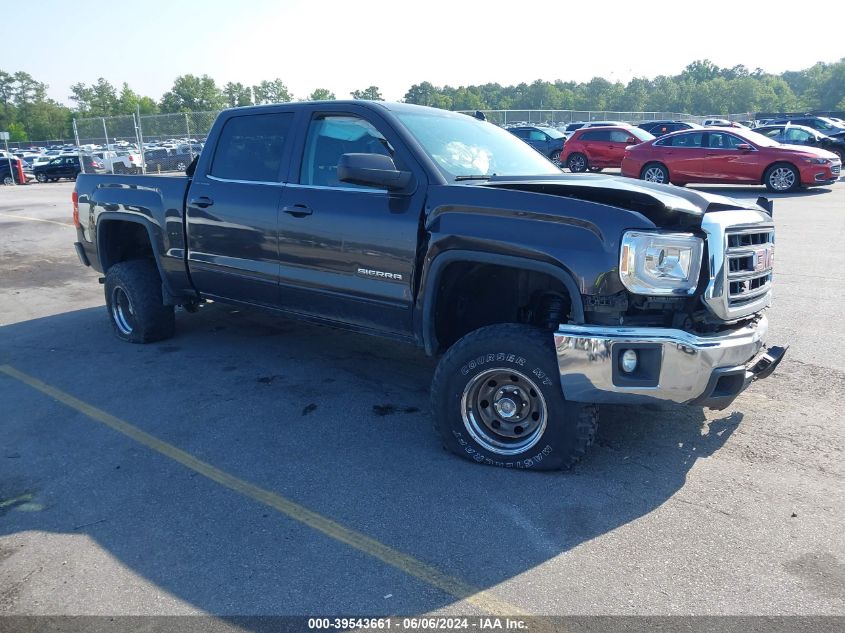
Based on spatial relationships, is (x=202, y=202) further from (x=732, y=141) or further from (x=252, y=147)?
(x=732, y=141)

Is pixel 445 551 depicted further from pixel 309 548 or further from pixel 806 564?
pixel 806 564

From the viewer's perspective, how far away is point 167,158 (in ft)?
80.7

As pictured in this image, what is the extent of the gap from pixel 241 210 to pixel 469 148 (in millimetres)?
1715

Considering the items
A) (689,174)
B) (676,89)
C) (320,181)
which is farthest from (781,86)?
(320,181)

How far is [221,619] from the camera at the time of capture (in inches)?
105

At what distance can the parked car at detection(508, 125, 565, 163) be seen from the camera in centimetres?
2609

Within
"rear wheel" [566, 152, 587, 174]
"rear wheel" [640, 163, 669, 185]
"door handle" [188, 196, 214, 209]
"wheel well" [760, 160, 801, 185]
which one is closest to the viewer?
"door handle" [188, 196, 214, 209]

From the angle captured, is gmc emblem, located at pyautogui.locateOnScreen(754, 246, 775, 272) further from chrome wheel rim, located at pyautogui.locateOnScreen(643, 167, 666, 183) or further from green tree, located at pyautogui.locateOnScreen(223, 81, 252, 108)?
green tree, located at pyautogui.locateOnScreen(223, 81, 252, 108)

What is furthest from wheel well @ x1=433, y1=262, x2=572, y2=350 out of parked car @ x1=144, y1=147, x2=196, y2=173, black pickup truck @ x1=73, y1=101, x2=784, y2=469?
parked car @ x1=144, y1=147, x2=196, y2=173

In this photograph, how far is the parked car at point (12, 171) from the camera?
110 ft

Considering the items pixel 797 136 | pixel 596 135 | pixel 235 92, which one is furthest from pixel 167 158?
pixel 235 92

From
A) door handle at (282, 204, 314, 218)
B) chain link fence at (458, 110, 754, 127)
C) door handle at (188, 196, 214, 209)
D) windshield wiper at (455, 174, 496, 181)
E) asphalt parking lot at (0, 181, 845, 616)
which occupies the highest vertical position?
chain link fence at (458, 110, 754, 127)

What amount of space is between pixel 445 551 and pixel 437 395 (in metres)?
1.03

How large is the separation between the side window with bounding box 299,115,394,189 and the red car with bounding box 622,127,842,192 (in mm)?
14981
